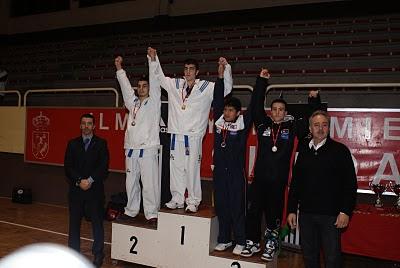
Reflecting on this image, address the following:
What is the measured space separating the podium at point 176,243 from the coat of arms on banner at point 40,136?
3.60m

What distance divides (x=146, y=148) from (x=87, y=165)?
0.66 m

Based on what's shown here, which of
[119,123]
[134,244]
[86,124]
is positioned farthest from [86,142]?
[119,123]

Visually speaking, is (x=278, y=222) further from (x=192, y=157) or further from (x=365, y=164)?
(x=365, y=164)

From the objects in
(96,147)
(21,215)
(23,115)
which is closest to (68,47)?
(23,115)

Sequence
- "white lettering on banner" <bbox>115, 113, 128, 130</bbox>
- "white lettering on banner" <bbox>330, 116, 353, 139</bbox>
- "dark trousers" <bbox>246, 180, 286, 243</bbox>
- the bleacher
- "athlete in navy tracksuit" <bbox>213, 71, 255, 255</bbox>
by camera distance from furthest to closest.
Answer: the bleacher
"white lettering on banner" <bbox>115, 113, 128, 130</bbox>
"white lettering on banner" <bbox>330, 116, 353, 139</bbox>
"athlete in navy tracksuit" <bbox>213, 71, 255, 255</bbox>
"dark trousers" <bbox>246, 180, 286, 243</bbox>

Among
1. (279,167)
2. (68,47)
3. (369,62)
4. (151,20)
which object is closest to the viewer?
(279,167)

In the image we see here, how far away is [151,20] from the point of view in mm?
11914

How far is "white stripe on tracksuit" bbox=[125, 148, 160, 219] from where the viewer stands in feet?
14.5

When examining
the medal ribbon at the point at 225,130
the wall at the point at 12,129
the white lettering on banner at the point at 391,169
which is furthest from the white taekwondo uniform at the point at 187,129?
the wall at the point at 12,129

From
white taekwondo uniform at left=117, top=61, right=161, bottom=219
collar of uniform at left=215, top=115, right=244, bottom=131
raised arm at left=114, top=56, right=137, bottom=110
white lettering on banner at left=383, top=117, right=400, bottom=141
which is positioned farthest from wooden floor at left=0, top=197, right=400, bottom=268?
raised arm at left=114, top=56, right=137, bottom=110

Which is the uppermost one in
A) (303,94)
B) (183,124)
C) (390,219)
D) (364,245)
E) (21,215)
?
(303,94)

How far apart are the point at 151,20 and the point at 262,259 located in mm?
9655

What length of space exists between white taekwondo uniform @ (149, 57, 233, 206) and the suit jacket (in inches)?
29.7

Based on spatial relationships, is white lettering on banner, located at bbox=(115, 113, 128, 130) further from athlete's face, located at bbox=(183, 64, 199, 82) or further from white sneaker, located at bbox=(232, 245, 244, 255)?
white sneaker, located at bbox=(232, 245, 244, 255)
